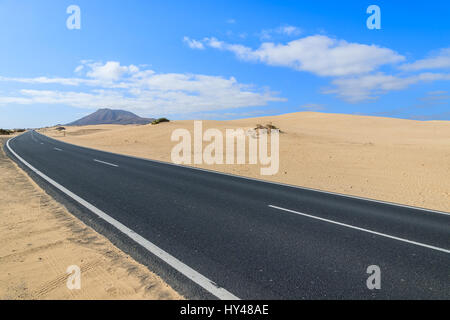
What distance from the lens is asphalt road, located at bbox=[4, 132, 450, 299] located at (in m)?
3.65

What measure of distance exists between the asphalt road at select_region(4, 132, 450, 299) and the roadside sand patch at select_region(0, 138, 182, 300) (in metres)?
0.55

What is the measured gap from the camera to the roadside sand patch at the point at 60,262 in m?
3.33

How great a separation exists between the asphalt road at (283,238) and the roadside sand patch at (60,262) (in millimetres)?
546

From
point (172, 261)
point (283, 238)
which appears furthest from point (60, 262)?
point (283, 238)

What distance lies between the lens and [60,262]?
13.3 ft

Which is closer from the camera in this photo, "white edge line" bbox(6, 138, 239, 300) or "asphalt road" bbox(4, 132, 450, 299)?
"white edge line" bbox(6, 138, 239, 300)

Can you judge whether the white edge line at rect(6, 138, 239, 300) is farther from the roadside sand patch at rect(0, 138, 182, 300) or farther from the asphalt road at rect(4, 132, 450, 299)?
the roadside sand patch at rect(0, 138, 182, 300)

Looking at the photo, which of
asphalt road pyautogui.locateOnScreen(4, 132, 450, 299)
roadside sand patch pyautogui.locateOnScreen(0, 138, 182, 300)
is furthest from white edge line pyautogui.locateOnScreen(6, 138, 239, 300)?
roadside sand patch pyautogui.locateOnScreen(0, 138, 182, 300)

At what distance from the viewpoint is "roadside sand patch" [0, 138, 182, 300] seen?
333cm

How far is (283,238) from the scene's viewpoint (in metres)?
5.16

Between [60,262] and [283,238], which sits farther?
[283,238]

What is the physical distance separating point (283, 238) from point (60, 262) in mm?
3757

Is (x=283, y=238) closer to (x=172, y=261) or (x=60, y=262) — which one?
(x=172, y=261)

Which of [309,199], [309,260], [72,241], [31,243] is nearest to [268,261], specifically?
[309,260]
